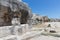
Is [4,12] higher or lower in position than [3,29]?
higher

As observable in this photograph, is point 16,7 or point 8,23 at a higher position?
point 16,7

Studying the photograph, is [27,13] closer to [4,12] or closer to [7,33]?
[4,12]

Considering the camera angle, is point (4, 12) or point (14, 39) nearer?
point (14, 39)

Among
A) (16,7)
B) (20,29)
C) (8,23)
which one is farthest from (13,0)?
(20,29)

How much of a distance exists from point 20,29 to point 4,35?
1.60m

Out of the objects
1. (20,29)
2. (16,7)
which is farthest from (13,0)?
(20,29)

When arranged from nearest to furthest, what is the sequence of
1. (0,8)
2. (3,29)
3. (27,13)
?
1. (3,29)
2. (0,8)
3. (27,13)

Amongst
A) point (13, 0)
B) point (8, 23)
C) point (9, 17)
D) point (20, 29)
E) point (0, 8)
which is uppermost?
point (13, 0)

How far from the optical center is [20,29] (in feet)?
20.0

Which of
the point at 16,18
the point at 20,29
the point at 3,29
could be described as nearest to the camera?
the point at 3,29

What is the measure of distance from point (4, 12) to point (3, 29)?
139cm

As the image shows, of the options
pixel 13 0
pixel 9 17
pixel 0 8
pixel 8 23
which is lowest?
pixel 8 23

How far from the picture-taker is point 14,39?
4.74 meters

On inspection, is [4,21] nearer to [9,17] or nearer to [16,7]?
[9,17]
